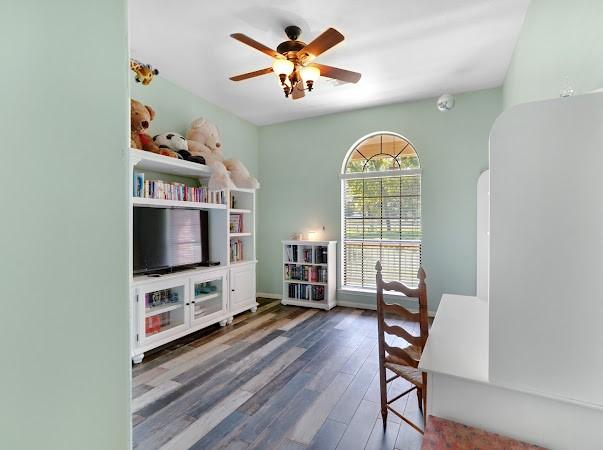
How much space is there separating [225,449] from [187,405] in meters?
0.54

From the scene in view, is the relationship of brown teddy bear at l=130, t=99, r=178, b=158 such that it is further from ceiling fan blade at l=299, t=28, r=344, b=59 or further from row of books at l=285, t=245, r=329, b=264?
row of books at l=285, t=245, r=329, b=264

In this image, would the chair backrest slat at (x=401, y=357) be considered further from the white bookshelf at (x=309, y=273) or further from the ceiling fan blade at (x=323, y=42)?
the white bookshelf at (x=309, y=273)

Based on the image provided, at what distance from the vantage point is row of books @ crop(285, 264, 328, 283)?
442 cm

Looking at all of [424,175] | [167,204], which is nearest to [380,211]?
[424,175]

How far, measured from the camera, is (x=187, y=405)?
209 cm

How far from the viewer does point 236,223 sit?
4.23m

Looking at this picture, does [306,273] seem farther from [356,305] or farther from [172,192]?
[172,192]

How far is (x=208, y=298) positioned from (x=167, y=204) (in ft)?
4.00

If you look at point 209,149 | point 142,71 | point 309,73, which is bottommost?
point 209,149
